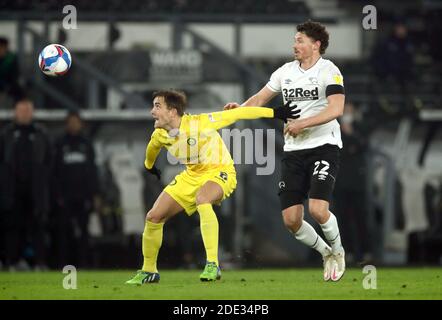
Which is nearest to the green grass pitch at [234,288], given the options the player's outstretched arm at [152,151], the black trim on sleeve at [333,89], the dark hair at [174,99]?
the player's outstretched arm at [152,151]

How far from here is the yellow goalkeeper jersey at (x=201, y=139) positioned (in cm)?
1112

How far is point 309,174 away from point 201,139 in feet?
3.69

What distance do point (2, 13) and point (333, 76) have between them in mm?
8984

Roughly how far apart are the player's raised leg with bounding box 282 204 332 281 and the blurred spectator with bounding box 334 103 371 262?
5.58m

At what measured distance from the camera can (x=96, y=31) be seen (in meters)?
19.0

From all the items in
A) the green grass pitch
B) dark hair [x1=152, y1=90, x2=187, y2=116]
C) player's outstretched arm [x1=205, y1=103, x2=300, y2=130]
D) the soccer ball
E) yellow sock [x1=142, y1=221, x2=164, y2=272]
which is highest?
the soccer ball

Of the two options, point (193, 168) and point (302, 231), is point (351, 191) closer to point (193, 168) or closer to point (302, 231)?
point (302, 231)

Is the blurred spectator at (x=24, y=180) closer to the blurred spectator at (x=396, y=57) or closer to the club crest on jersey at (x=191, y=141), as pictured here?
the club crest on jersey at (x=191, y=141)

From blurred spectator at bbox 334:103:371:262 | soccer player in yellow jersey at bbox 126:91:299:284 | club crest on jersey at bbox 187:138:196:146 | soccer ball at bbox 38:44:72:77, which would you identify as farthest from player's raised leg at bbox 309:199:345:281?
blurred spectator at bbox 334:103:371:262

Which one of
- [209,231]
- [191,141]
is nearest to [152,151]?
[191,141]

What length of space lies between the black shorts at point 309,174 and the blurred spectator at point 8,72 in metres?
6.84

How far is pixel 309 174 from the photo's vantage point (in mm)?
11469

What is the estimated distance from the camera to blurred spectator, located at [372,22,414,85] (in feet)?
64.0

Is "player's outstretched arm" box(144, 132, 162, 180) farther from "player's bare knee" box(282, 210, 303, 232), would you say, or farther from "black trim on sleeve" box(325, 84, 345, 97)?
"black trim on sleeve" box(325, 84, 345, 97)
